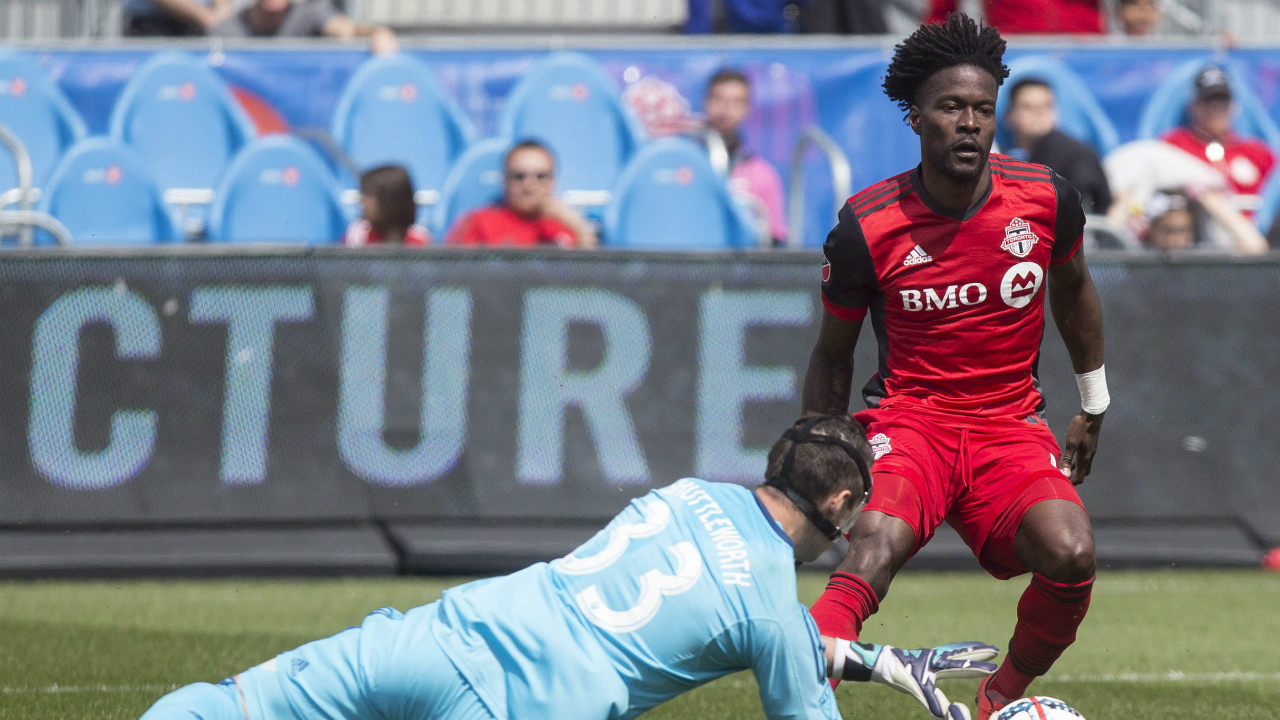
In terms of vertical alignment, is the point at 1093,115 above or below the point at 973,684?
above

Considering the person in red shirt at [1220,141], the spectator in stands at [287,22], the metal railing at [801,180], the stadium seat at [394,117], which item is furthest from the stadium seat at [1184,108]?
the spectator in stands at [287,22]

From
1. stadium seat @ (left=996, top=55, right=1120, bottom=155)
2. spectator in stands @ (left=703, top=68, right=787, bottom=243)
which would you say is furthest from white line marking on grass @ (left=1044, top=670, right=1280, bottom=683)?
stadium seat @ (left=996, top=55, right=1120, bottom=155)

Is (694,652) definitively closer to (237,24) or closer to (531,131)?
(531,131)

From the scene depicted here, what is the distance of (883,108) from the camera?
A: 39.5ft

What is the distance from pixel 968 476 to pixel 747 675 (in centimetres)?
188

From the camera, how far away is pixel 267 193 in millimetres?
11062

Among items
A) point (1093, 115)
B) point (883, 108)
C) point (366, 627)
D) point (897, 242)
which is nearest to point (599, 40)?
point (883, 108)

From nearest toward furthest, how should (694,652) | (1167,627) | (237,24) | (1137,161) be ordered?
(694,652) < (1167,627) < (1137,161) < (237,24)

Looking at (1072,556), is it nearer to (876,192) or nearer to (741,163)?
(876,192)

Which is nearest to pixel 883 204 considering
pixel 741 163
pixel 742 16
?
pixel 741 163

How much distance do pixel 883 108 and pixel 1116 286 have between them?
11.8 ft

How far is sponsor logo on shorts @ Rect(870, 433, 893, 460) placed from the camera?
4.85 meters

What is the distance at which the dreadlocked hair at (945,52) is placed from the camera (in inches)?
188

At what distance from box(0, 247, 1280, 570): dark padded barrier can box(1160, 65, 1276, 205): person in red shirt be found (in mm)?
3128
